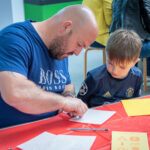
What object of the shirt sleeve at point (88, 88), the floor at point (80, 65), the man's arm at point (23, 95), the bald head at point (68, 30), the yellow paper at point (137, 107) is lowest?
the floor at point (80, 65)

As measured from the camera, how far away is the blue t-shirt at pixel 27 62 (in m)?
0.96

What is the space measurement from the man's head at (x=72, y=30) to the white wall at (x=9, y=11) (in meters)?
2.22

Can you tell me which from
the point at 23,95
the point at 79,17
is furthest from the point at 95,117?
the point at 79,17

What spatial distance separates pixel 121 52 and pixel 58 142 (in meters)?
0.74

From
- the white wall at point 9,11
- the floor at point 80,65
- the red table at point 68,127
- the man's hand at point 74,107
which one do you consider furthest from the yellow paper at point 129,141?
the white wall at point 9,11

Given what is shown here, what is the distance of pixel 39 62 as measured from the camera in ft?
3.77

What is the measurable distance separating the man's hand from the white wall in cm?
250

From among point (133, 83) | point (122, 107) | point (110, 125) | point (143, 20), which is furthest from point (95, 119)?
point (143, 20)

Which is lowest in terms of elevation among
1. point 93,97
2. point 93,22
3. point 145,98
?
point 93,97

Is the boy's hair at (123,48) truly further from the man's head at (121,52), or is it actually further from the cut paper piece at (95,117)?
the cut paper piece at (95,117)

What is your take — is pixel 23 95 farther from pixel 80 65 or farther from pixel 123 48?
pixel 80 65

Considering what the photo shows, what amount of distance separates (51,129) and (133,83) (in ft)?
2.67

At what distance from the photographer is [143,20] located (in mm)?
2449

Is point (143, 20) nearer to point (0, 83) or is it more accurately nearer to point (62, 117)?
point (62, 117)
